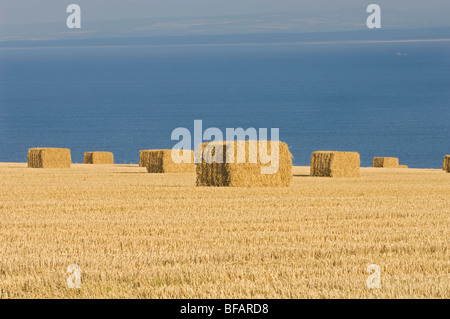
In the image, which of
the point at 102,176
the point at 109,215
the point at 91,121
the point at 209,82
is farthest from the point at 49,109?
the point at 109,215

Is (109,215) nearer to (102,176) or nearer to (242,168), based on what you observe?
(242,168)

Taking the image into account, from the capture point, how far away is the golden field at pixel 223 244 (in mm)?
8125

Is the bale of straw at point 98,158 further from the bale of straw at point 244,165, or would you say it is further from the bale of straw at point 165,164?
the bale of straw at point 244,165

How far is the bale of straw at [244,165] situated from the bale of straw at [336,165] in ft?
30.0

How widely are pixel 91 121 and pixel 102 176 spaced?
105 metres

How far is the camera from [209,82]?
7820 inches

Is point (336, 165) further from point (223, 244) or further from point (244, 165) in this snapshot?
point (223, 244)

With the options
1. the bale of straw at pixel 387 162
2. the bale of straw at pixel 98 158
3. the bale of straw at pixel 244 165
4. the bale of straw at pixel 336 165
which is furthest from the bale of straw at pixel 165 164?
the bale of straw at pixel 387 162

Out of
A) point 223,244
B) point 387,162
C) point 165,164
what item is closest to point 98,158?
point 165,164

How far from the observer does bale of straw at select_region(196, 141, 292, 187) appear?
72.8ft

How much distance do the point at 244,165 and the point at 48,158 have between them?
16712 mm

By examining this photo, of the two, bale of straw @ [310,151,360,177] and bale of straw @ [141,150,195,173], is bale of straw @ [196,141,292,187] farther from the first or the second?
bale of straw @ [141,150,195,173]

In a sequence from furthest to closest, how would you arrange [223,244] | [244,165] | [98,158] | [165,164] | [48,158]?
[98,158], [48,158], [165,164], [244,165], [223,244]

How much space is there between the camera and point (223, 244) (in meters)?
11.1
